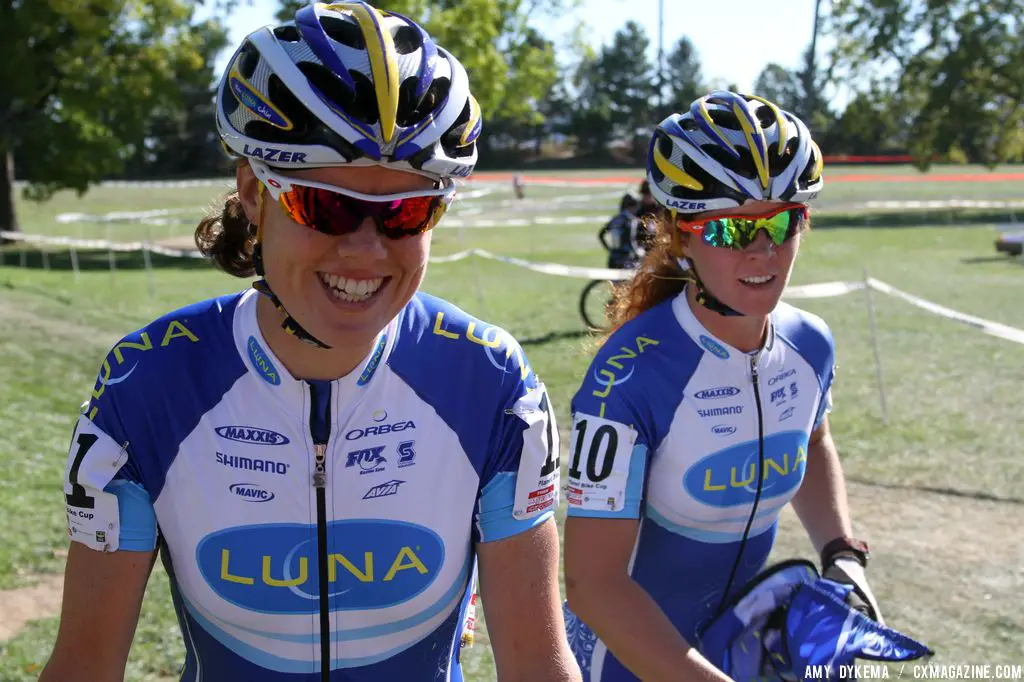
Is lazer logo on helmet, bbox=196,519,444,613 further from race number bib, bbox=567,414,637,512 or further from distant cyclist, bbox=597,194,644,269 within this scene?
distant cyclist, bbox=597,194,644,269

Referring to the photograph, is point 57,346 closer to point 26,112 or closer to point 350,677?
point 350,677

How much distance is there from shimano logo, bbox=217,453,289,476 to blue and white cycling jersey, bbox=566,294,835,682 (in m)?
1.03

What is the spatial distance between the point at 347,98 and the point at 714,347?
5.31 feet

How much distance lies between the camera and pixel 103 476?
1.95 metres

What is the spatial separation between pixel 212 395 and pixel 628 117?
84.9 metres

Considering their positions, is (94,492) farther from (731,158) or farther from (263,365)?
(731,158)

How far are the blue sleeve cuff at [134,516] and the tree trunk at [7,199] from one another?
29812 mm

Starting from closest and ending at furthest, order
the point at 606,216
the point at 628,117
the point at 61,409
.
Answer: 1. the point at 61,409
2. the point at 606,216
3. the point at 628,117

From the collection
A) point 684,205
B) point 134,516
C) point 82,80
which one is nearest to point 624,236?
point 684,205

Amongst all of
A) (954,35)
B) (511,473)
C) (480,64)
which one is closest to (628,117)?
(954,35)

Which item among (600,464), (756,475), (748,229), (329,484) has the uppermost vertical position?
(748,229)

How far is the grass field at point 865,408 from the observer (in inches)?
232

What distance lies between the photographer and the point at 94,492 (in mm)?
1944

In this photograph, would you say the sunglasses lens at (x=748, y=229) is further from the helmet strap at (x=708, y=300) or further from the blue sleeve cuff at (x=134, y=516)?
the blue sleeve cuff at (x=134, y=516)
